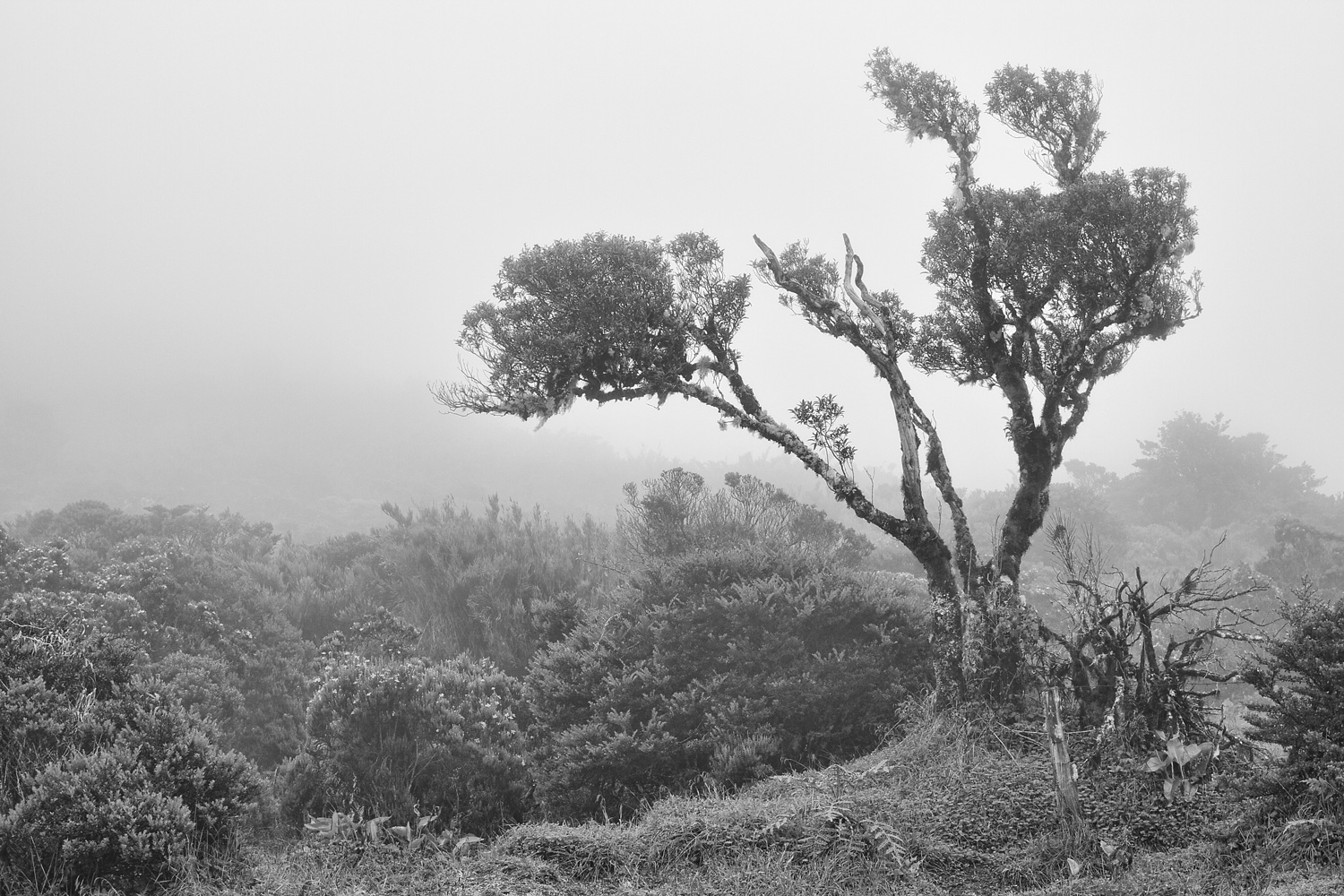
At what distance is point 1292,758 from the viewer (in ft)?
18.1

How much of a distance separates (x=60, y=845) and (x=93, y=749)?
127 centimetres

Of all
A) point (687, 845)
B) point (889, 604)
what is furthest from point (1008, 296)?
point (687, 845)

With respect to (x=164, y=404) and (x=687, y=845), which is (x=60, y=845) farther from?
(x=164, y=404)

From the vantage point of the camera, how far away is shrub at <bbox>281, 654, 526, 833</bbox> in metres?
8.71

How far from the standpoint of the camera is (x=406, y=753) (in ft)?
30.3

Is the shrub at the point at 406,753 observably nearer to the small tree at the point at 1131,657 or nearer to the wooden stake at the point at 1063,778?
the wooden stake at the point at 1063,778

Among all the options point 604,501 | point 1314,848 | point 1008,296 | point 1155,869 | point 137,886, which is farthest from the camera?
point 604,501

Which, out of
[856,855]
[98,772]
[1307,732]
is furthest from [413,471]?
[1307,732]

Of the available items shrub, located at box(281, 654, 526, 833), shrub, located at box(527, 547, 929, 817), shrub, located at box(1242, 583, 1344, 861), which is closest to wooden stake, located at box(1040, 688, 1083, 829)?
shrub, located at box(1242, 583, 1344, 861)

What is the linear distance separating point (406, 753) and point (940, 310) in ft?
28.4

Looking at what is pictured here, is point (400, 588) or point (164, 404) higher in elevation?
point (164, 404)

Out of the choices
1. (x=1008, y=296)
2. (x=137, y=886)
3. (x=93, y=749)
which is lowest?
(x=137, y=886)

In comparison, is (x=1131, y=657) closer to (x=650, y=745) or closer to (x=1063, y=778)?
(x=1063, y=778)

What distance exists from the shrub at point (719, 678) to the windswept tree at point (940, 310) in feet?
4.85
